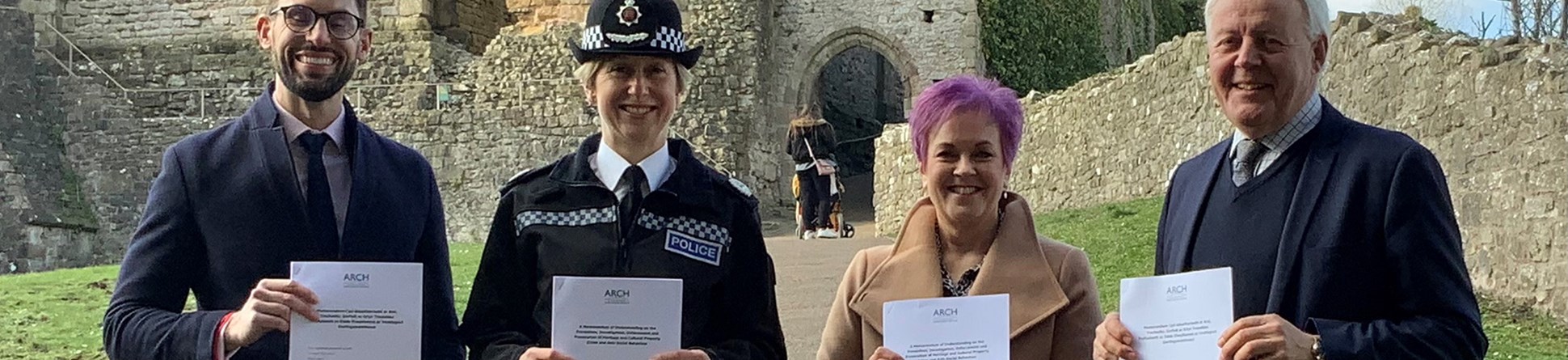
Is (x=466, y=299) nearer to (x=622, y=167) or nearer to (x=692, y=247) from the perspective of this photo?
(x=622, y=167)

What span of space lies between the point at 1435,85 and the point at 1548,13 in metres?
19.2

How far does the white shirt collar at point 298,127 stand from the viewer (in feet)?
12.2

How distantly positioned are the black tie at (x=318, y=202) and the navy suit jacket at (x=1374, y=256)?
2.06 metres

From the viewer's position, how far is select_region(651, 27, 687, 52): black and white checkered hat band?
3.72m

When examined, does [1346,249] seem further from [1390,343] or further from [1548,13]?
[1548,13]

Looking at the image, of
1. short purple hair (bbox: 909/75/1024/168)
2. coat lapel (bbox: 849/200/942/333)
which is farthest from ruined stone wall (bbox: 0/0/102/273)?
short purple hair (bbox: 909/75/1024/168)

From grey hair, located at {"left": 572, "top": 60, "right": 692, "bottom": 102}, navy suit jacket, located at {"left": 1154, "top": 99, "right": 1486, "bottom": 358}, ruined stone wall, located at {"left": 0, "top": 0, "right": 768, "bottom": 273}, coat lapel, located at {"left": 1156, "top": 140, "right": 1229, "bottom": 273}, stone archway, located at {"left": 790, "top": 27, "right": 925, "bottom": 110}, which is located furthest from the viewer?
stone archway, located at {"left": 790, "top": 27, "right": 925, "bottom": 110}

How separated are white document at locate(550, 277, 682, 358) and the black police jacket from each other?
0.20 metres

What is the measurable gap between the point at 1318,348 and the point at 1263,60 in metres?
0.60

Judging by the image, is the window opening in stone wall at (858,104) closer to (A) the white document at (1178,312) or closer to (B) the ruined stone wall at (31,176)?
(B) the ruined stone wall at (31,176)

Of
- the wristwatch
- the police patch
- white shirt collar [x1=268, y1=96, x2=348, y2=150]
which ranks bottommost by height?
the wristwatch

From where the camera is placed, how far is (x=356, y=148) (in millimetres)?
3750

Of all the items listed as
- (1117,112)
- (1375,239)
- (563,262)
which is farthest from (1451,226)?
(1117,112)

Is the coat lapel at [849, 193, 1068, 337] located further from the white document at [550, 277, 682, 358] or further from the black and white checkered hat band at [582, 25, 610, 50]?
the black and white checkered hat band at [582, 25, 610, 50]
